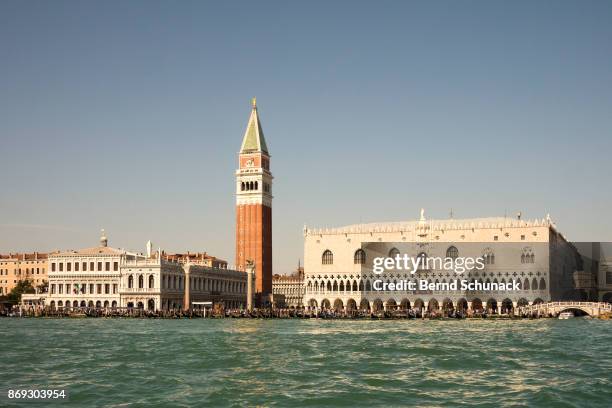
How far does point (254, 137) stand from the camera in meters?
116

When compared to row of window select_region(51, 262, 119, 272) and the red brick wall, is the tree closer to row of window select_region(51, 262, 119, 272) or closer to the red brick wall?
row of window select_region(51, 262, 119, 272)

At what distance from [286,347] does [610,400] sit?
64.9 feet

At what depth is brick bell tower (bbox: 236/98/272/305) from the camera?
112 meters

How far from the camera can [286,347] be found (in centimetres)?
4147

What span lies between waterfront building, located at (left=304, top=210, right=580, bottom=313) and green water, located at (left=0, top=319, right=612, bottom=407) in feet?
147

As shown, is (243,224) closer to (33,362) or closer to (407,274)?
(407,274)

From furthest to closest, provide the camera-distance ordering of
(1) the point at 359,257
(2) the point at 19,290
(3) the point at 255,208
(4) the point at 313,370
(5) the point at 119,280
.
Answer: (3) the point at 255,208, (2) the point at 19,290, (1) the point at 359,257, (5) the point at 119,280, (4) the point at 313,370

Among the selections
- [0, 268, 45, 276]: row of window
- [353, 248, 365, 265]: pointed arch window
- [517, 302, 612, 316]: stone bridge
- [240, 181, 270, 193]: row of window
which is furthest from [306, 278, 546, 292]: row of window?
[0, 268, 45, 276]: row of window

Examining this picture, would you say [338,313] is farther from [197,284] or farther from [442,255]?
[197,284]

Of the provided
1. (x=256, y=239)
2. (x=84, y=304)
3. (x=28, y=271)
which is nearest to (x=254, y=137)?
(x=256, y=239)

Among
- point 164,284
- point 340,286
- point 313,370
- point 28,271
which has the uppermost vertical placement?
point 28,271

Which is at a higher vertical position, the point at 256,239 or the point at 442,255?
the point at 256,239

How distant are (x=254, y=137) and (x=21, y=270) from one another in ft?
123

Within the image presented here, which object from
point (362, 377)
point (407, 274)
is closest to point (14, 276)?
point (407, 274)
